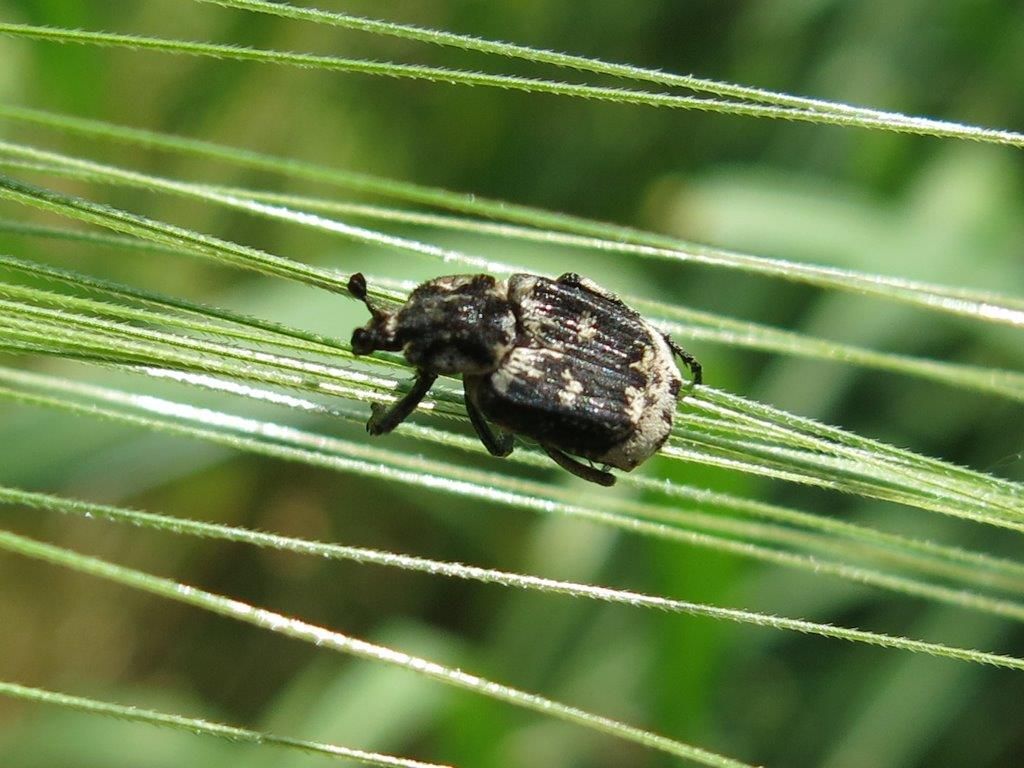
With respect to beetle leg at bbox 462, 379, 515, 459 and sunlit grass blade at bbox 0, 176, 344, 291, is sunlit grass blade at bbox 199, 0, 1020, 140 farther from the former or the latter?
beetle leg at bbox 462, 379, 515, 459

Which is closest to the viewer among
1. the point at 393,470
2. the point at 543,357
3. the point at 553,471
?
the point at 393,470

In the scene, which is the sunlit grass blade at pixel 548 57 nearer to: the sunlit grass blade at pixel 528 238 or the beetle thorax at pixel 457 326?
the sunlit grass blade at pixel 528 238

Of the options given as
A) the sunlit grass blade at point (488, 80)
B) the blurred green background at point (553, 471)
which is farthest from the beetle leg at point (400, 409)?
the blurred green background at point (553, 471)

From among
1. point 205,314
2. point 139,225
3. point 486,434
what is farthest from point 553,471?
point 139,225

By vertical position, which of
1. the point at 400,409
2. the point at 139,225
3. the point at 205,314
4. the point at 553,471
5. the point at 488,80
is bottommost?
the point at 553,471

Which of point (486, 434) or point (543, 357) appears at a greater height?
point (543, 357)

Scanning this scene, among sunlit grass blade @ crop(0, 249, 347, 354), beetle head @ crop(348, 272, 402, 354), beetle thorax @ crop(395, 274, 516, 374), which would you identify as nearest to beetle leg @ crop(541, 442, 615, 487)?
beetle thorax @ crop(395, 274, 516, 374)

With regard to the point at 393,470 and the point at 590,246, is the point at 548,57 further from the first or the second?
the point at 393,470

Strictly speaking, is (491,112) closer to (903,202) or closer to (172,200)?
(172,200)
